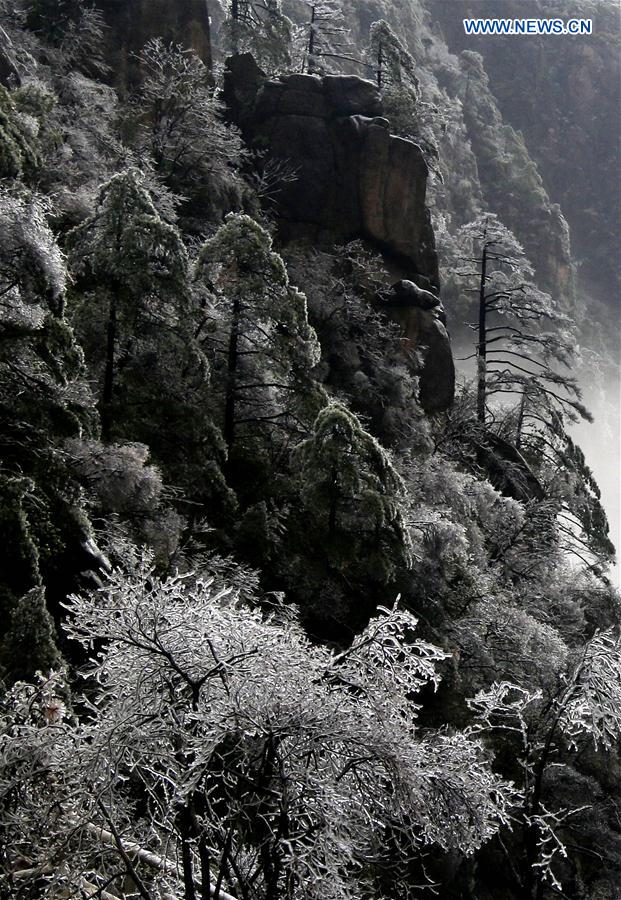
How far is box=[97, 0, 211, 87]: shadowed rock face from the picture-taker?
2959 cm

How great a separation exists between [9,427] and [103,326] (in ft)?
13.5

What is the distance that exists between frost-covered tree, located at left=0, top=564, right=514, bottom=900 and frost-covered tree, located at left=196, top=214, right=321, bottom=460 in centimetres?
1159

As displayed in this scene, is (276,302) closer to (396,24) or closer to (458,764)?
→ (458,764)

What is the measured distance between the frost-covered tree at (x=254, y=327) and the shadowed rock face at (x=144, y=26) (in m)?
16.6

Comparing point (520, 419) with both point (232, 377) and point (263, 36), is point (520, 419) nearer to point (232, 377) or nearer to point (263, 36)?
point (232, 377)

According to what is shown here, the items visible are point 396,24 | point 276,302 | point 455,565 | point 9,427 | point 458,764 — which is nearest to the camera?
point 458,764

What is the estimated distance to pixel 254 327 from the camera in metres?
16.6

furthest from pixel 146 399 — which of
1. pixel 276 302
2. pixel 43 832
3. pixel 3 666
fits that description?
pixel 43 832

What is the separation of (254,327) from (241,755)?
41.1 feet

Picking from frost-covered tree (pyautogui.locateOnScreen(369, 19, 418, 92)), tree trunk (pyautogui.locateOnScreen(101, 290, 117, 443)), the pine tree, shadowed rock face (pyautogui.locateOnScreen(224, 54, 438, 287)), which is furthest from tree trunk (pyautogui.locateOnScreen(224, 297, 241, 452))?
frost-covered tree (pyautogui.locateOnScreen(369, 19, 418, 92))

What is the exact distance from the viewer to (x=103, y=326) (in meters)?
14.5

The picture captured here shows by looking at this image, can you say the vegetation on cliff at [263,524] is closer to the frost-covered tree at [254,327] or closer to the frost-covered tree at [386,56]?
the frost-covered tree at [254,327]

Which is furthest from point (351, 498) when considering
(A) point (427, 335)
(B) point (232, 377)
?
(A) point (427, 335)

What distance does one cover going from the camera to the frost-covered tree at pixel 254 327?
16.0 m
